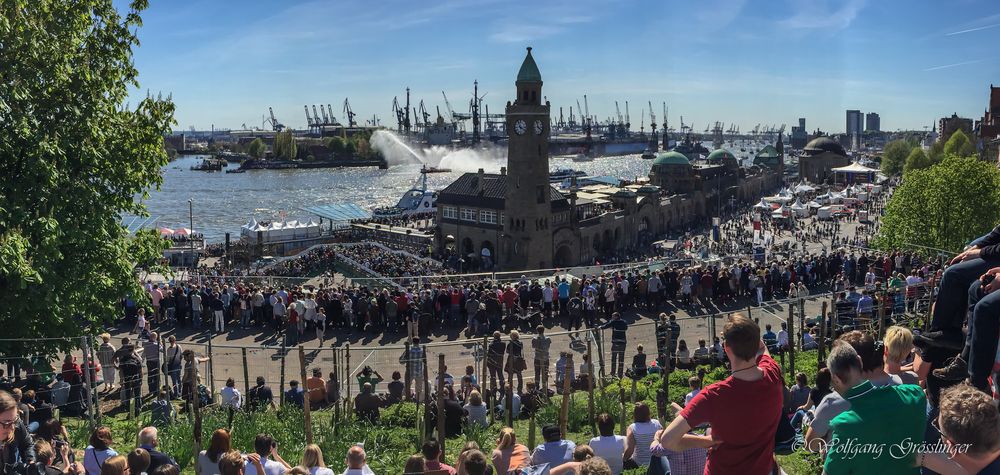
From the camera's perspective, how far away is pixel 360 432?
1212cm

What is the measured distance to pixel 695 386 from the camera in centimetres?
1060

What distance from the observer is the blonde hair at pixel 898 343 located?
6.21m

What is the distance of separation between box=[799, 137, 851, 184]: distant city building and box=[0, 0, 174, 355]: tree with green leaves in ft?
428

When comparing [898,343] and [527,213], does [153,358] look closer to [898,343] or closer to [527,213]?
[898,343]

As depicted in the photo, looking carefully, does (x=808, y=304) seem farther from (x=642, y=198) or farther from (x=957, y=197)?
(x=642, y=198)

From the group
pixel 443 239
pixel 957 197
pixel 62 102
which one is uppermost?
pixel 62 102

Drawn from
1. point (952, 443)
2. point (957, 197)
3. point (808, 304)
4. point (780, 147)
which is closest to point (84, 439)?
point (952, 443)

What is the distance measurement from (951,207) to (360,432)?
97.0ft

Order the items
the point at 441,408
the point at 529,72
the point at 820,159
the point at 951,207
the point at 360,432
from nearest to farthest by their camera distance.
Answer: the point at 441,408 → the point at 360,432 → the point at 951,207 → the point at 529,72 → the point at 820,159

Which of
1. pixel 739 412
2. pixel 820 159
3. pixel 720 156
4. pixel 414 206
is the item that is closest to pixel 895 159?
pixel 820 159

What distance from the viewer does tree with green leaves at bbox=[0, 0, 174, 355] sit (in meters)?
12.7

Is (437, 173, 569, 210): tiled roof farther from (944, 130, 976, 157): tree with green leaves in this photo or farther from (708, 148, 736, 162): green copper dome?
(708, 148, 736, 162): green copper dome

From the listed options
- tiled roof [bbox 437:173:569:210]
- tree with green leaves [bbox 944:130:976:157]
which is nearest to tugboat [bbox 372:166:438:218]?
tiled roof [bbox 437:173:569:210]

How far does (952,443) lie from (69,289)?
43.2 ft
